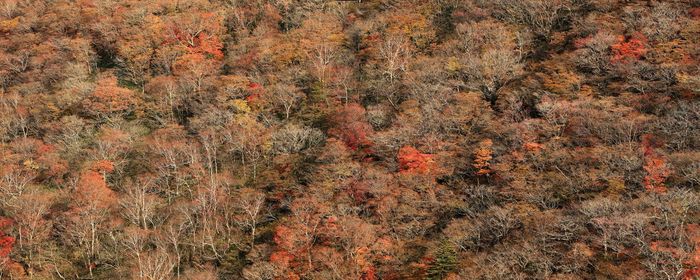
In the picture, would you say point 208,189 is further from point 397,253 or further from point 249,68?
point 249,68

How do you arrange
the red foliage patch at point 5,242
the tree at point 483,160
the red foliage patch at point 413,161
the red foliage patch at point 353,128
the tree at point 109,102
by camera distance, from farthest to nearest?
the tree at point 109,102
the red foliage patch at point 353,128
the red foliage patch at point 413,161
the tree at point 483,160
the red foliage patch at point 5,242

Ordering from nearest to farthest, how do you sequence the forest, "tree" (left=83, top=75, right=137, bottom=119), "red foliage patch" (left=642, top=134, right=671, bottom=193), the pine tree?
the pine tree < "red foliage patch" (left=642, top=134, right=671, bottom=193) < the forest < "tree" (left=83, top=75, right=137, bottom=119)

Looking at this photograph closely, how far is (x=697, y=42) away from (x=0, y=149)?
98.8m

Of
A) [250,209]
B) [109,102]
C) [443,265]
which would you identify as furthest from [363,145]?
[109,102]

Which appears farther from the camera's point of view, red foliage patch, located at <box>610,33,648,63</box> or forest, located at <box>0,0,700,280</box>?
red foliage patch, located at <box>610,33,648,63</box>

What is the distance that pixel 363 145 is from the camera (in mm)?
80062

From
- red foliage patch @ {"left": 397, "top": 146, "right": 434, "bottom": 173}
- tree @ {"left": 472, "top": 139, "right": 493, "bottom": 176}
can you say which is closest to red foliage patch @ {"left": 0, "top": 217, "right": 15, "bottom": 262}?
red foliage patch @ {"left": 397, "top": 146, "right": 434, "bottom": 173}

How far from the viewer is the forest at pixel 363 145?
5944 cm

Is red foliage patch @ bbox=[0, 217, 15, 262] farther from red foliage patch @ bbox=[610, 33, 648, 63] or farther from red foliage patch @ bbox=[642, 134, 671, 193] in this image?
red foliage patch @ bbox=[610, 33, 648, 63]

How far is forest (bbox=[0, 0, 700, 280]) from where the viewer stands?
5944cm

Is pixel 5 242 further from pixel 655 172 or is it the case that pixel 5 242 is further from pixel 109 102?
pixel 655 172

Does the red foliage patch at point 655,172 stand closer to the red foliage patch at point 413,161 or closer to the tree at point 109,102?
the red foliage patch at point 413,161

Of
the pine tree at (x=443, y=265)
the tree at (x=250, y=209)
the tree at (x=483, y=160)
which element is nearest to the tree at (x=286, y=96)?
the tree at (x=250, y=209)

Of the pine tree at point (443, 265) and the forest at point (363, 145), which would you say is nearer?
the pine tree at point (443, 265)
